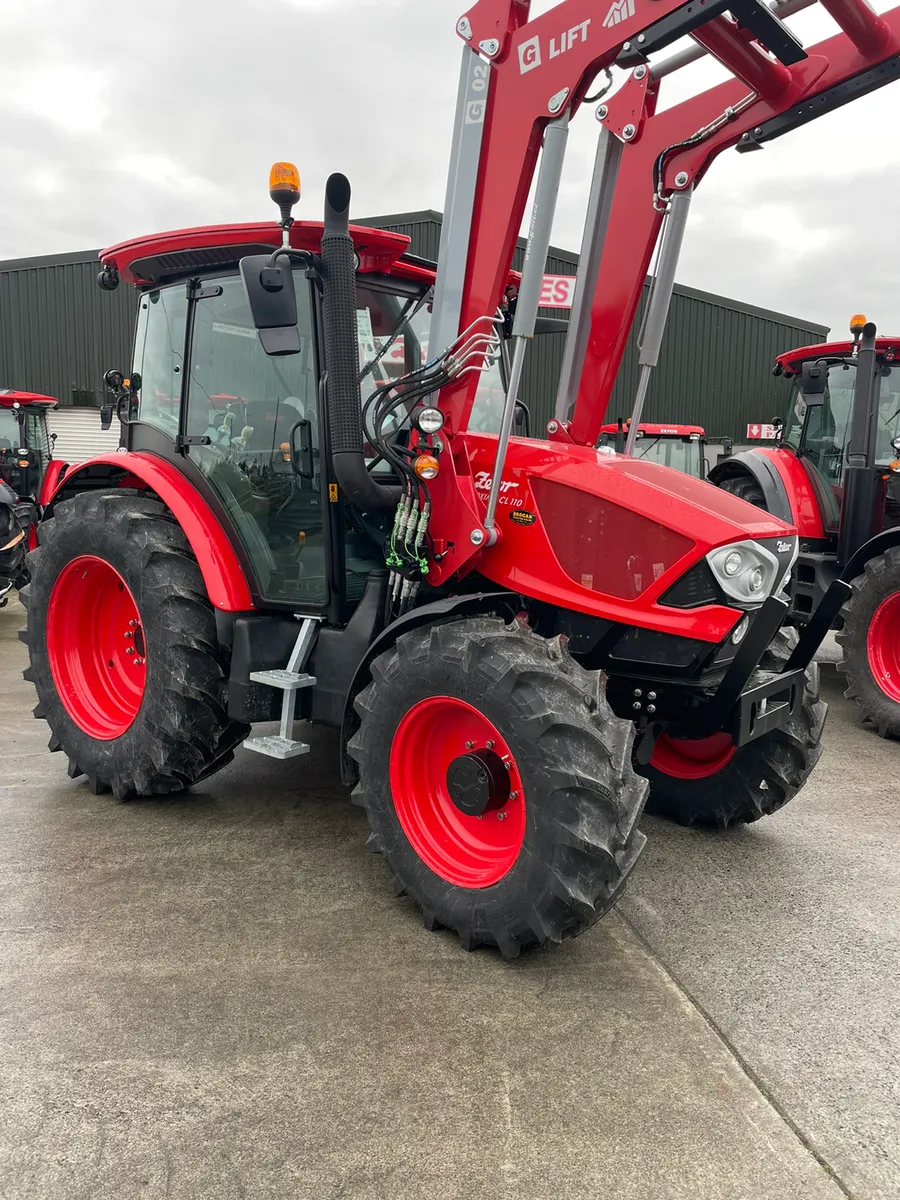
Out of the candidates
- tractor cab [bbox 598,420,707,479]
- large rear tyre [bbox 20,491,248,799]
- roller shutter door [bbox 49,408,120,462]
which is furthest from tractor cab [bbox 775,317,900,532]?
roller shutter door [bbox 49,408,120,462]

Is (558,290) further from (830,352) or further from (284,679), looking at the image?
(830,352)

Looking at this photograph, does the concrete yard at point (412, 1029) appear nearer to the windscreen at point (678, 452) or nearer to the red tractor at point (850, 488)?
the red tractor at point (850, 488)

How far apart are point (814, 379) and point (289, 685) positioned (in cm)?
→ 485

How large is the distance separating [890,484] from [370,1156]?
18.3 ft

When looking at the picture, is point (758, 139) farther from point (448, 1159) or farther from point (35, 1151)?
point (35, 1151)

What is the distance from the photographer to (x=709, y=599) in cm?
262

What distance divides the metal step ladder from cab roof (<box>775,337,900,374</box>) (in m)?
4.78

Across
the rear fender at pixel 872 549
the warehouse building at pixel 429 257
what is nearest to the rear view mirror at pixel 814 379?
the rear fender at pixel 872 549

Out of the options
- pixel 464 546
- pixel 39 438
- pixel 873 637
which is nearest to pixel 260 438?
pixel 464 546

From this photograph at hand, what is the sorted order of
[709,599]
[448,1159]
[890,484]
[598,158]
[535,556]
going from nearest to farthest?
[448,1159] < [709,599] < [535,556] < [598,158] < [890,484]

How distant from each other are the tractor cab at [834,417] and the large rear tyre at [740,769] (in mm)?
3213

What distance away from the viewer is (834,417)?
21.6 feet

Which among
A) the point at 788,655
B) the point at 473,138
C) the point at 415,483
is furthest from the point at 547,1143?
the point at 473,138

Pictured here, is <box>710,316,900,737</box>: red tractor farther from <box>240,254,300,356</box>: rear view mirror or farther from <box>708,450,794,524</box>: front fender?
<box>240,254,300,356</box>: rear view mirror
